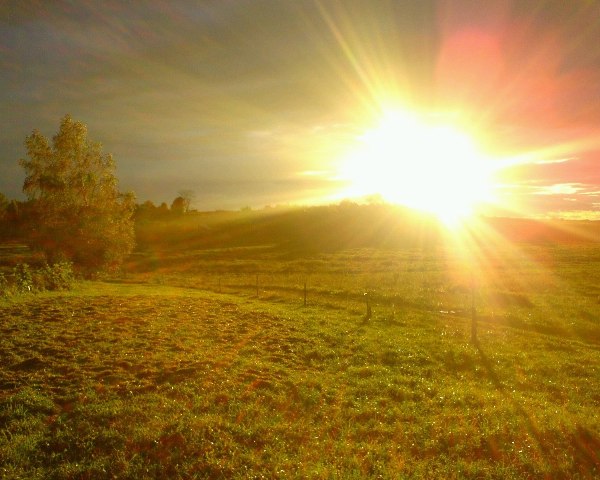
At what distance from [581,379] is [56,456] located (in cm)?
1669

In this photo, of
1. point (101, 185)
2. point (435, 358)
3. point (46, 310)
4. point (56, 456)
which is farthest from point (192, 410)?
point (101, 185)

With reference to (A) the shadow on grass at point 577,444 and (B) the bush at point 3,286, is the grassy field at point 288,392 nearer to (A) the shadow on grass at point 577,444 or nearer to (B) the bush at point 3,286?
→ (A) the shadow on grass at point 577,444

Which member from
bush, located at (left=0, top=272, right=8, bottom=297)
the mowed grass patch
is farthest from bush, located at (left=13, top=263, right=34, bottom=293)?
the mowed grass patch

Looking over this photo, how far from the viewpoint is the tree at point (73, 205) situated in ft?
142

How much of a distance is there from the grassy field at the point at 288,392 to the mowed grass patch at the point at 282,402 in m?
0.05

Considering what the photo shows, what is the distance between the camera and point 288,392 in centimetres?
1397

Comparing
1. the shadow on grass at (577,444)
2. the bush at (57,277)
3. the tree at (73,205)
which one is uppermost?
the tree at (73,205)

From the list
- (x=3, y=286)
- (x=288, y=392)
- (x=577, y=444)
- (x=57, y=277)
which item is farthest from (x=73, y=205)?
A: (x=577, y=444)

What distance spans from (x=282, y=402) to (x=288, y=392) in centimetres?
90

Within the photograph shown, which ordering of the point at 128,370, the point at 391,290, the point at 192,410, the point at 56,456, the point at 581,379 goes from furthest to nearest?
the point at 391,290 < the point at 581,379 < the point at 128,370 < the point at 192,410 < the point at 56,456

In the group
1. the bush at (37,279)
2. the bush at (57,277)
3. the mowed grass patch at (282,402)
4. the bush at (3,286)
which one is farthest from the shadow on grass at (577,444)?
the bush at (57,277)

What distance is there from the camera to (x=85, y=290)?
3616 cm

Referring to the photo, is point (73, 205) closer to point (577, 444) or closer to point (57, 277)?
point (57, 277)

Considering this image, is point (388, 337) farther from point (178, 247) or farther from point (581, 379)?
point (178, 247)
